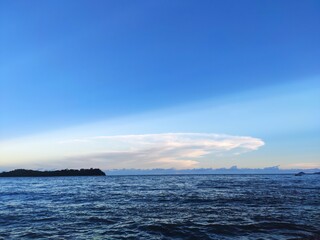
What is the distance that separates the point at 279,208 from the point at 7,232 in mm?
24066

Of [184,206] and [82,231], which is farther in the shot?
[184,206]

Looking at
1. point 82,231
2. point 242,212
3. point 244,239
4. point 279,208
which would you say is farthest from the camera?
point 279,208

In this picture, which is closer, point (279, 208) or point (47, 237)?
point (47, 237)

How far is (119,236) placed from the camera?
21141 mm

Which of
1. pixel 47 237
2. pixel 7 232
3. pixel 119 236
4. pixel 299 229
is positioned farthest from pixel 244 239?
pixel 7 232

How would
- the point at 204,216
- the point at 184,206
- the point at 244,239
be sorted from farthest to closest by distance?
the point at 184,206, the point at 204,216, the point at 244,239

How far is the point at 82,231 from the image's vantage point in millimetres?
22562

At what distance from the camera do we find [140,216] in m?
29.0

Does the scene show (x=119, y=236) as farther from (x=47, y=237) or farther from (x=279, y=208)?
(x=279, y=208)

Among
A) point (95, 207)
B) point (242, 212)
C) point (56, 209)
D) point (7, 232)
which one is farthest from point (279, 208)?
point (7, 232)

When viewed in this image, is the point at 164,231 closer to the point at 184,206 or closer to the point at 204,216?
the point at 204,216

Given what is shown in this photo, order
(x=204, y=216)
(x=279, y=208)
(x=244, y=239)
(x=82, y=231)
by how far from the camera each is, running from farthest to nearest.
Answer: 1. (x=279, y=208)
2. (x=204, y=216)
3. (x=82, y=231)
4. (x=244, y=239)

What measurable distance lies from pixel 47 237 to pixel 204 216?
1294cm

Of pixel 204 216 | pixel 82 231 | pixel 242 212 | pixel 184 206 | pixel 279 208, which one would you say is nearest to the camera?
pixel 82 231
